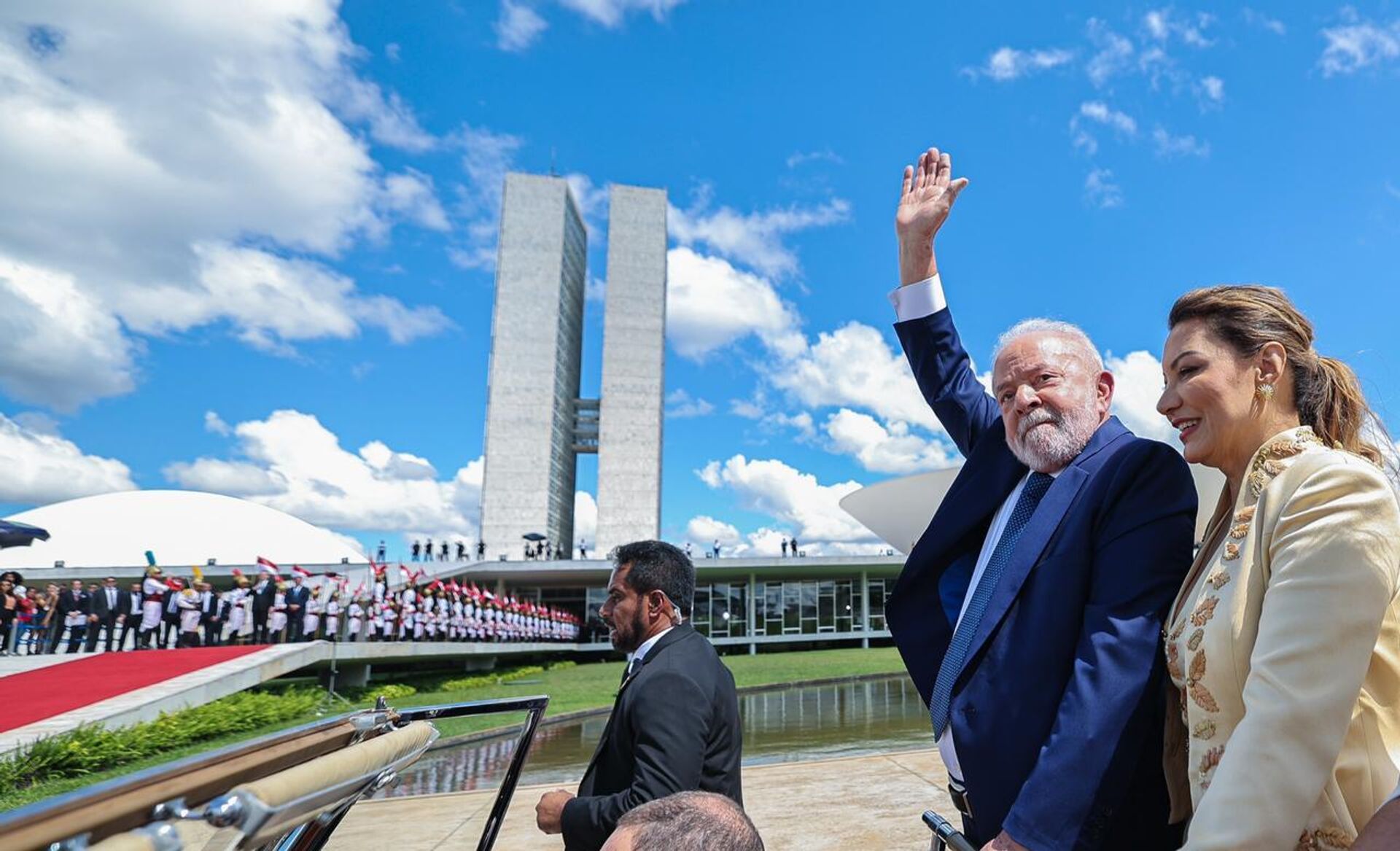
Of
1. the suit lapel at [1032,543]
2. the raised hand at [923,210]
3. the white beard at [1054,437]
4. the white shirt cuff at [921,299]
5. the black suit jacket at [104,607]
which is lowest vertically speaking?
the black suit jacket at [104,607]

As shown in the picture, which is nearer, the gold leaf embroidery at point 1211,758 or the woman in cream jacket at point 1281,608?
the woman in cream jacket at point 1281,608

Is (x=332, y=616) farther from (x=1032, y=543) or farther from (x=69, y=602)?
(x=1032, y=543)

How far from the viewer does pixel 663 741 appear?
6.99 ft

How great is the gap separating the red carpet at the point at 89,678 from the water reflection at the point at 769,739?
564 cm

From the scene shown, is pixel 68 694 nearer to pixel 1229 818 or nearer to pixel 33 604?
pixel 33 604

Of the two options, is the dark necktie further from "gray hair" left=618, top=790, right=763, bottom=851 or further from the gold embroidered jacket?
the gold embroidered jacket

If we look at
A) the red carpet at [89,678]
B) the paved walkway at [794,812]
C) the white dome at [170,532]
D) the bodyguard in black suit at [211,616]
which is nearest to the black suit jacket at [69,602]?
the bodyguard in black suit at [211,616]

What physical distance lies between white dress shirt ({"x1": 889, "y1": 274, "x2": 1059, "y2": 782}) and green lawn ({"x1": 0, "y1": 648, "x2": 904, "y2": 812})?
1148 millimetres

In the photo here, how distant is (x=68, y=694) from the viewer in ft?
34.8

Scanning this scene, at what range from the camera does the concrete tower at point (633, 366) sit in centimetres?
7075

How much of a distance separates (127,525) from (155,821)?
7625 cm

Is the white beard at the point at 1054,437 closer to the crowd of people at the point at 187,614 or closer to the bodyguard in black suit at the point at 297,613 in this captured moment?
the crowd of people at the point at 187,614

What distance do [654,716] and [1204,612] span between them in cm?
130

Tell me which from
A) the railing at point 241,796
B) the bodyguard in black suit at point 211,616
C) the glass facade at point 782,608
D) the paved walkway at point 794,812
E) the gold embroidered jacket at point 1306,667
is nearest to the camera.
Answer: the railing at point 241,796
